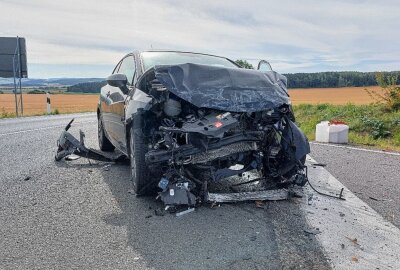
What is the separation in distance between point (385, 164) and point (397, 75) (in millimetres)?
7806

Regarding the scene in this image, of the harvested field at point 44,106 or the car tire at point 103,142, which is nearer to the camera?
the car tire at point 103,142

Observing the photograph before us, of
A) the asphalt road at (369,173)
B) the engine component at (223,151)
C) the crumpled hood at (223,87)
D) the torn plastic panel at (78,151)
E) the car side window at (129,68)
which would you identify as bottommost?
the asphalt road at (369,173)

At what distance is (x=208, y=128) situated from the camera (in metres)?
4.14

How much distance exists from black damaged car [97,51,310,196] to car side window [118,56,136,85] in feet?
2.57

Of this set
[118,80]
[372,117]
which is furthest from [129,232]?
[372,117]

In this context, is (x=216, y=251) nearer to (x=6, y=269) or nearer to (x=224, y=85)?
(x=6, y=269)

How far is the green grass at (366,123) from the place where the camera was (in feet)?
34.1

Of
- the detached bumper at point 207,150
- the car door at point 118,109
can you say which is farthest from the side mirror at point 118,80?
the detached bumper at point 207,150

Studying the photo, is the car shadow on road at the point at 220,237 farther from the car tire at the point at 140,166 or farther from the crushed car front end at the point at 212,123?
the crushed car front end at the point at 212,123

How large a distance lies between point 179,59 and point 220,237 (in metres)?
2.92

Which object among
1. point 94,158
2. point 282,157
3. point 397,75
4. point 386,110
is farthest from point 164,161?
point 397,75

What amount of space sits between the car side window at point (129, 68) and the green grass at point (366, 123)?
19.1ft

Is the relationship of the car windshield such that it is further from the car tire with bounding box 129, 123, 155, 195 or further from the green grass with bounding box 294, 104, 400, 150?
the green grass with bounding box 294, 104, 400, 150

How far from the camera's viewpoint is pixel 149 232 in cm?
373
